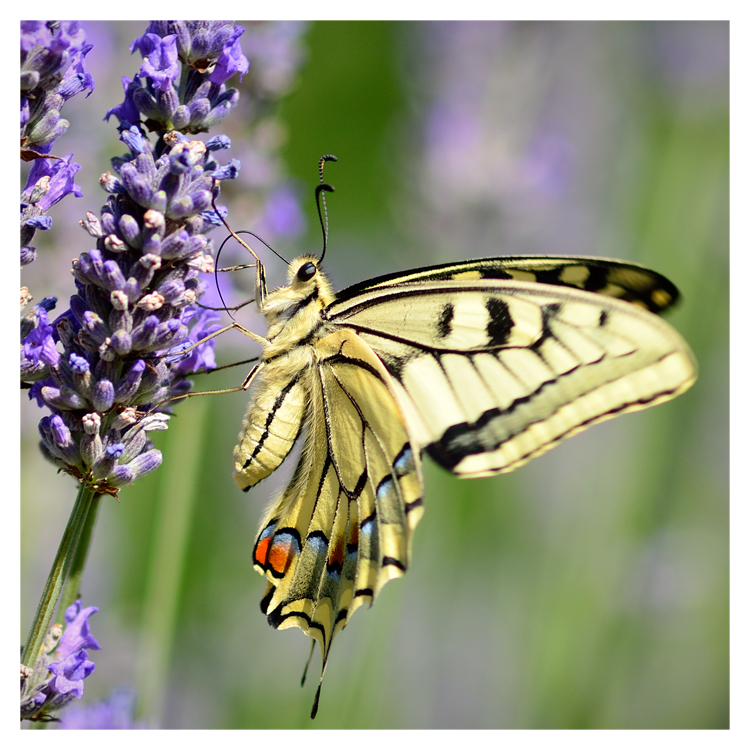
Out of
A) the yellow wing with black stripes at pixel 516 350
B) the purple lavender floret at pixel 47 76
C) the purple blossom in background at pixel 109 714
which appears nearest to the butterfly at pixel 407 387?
the yellow wing with black stripes at pixel 516 350

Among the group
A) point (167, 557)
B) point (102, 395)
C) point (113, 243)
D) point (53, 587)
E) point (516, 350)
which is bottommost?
point (167, 557)

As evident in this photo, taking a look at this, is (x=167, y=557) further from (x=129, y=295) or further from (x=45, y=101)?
(x=45, y=101)

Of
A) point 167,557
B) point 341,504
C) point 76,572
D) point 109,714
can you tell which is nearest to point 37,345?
point 76,572

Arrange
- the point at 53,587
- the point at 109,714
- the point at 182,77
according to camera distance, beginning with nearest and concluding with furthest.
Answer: the point at 53,587 < the point at 182,77 < the point at 109,714

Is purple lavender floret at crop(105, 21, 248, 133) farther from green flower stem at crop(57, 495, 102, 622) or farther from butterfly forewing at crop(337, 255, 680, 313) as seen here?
green flower stem at crop(57, 495, 102, 622)

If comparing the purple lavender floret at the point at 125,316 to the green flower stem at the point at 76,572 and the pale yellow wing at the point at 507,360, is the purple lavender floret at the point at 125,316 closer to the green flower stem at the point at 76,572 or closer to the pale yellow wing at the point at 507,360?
the green flower stem at the point at 76,572

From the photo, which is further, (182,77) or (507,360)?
(507,360)

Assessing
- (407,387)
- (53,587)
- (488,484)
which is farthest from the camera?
(488,484)
